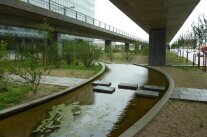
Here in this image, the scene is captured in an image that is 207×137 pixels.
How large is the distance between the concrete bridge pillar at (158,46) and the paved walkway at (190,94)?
15.7m

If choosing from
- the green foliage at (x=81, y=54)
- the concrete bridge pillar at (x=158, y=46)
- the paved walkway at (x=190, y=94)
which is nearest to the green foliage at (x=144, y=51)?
the concrete bridge pillar at (x=158, y=46)

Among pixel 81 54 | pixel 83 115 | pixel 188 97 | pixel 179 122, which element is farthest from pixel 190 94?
pixel 81 54

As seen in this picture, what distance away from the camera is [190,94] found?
10.1m

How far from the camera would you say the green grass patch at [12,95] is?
863cm

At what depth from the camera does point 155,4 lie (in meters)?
14.1

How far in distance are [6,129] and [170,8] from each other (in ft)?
40.1

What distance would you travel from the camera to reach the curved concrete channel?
21.2 ft

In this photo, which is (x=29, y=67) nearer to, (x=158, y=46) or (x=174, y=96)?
(x=174, y=96)

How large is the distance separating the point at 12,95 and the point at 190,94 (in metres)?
7.42

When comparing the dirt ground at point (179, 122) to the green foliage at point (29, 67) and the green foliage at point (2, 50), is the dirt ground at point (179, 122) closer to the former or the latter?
the green foliage at point (29, 67)

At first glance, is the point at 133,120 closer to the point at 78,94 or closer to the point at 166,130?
the point at 166,130

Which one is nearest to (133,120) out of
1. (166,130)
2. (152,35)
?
(166,130)

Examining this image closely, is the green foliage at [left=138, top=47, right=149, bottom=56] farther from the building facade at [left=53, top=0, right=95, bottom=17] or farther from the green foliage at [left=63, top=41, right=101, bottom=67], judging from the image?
the building facade at [left=53, top=0, right=95, bottom=17]

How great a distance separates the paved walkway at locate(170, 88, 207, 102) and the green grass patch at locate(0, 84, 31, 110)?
6.10m
